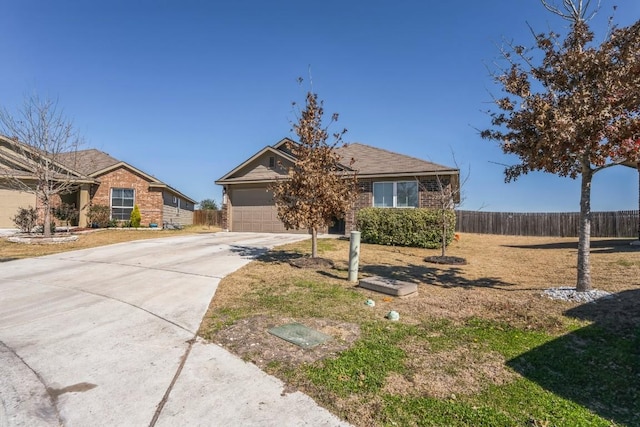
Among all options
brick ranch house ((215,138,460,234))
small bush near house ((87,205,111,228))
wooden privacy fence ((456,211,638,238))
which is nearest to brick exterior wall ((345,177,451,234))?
brick ranch house ((215,138,460,234))

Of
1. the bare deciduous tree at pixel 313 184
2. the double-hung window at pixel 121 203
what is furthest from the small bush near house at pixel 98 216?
the bare deciduous tree at pixel 313 184

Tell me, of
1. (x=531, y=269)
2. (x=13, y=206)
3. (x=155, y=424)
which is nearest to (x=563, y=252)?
(x=531, y=269)

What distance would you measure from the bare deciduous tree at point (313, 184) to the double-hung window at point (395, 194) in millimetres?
7343

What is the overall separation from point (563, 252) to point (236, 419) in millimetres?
14499

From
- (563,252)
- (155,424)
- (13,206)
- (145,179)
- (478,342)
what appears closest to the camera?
(155,424)

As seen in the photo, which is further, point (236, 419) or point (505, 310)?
point (505, 310)

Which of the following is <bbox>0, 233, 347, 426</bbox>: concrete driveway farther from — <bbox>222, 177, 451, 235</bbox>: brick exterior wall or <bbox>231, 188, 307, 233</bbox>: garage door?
<bbox>231, 188, 307, 233</bbox>: garage door

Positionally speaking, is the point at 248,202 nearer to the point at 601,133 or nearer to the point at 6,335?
the point at 6,335

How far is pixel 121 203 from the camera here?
2220 centimetres

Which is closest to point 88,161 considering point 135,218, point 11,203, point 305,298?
point 11,203

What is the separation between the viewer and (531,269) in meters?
9.82

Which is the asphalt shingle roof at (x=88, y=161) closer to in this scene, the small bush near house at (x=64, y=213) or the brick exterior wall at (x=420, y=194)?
the small bush near house at (x=64, y=213)

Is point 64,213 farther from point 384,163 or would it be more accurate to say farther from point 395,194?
→ point 395,194

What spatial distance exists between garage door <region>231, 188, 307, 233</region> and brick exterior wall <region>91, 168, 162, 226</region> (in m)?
5.94
